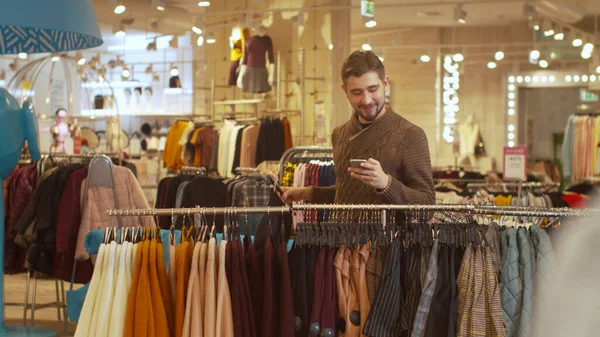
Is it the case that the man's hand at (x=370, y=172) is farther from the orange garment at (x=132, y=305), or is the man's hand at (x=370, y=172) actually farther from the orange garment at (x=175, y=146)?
the orange garment at (x=175, y=146)

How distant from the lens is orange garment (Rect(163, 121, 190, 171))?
1244 cm

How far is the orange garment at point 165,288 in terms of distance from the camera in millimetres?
3227

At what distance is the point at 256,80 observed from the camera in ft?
38.7

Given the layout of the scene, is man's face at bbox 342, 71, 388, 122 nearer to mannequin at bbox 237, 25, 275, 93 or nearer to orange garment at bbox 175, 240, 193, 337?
orange garment at bbox 175, 240, 193, 337

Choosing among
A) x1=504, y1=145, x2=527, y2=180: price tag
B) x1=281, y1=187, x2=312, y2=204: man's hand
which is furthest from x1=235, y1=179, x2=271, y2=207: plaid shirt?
x1=281, y1=187, x2=312, y2=204: man's hand

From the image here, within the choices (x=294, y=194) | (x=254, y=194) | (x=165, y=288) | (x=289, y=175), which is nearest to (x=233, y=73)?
(x=254, y=194)

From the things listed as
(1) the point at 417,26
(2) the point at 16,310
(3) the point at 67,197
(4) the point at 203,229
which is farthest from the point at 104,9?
(4) the point at 203,229

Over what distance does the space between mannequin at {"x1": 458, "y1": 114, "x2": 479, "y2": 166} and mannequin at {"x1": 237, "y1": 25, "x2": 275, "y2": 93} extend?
219 inches

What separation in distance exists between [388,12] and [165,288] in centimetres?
1222

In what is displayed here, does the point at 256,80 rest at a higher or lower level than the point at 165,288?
higher

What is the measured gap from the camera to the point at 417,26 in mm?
16609

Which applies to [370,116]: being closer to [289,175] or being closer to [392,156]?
[392,156]

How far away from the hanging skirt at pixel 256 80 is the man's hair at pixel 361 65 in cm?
847

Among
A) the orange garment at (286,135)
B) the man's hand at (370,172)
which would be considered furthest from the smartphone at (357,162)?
the orange garment at (286,135)
